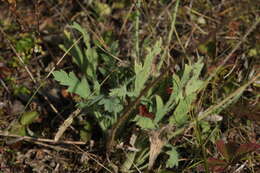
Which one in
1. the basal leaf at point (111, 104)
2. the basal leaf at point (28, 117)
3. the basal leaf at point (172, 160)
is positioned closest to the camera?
the basal leaf at point (111, 104)

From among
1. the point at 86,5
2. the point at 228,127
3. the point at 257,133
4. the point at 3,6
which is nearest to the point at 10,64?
the point at 3,6

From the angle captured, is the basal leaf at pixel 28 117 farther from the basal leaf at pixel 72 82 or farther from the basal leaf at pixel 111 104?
the basal leaf at pixel 111 104

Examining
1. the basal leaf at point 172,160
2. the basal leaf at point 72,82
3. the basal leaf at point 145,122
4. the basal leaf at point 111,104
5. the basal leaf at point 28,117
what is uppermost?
→ the basal leaf at point 72,82

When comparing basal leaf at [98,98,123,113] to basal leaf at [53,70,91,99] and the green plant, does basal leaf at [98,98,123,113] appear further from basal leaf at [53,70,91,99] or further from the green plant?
the green plant

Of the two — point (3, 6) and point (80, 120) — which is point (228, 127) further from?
point (3, 6)

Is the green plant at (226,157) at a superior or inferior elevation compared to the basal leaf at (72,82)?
inferior

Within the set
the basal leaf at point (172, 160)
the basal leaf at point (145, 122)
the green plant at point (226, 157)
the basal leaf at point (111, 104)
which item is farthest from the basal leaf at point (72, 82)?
the green plant at point (226, 157)

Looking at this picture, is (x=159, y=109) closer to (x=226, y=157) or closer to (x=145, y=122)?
(x=145, y=122)

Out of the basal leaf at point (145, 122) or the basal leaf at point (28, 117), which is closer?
the basal leaf at point (145, 122)

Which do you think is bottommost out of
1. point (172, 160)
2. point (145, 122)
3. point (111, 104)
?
point (172, 160)

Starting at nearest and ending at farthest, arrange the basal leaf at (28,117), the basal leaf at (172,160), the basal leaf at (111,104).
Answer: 1. the basal leaf at (111,104)
2. the basal leaf at (172,160)
3. the basal leaf at (28,117)

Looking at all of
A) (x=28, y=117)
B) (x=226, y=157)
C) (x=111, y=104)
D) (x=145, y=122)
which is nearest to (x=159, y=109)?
(x=145, y=122)

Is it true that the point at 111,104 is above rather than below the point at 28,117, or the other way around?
above
